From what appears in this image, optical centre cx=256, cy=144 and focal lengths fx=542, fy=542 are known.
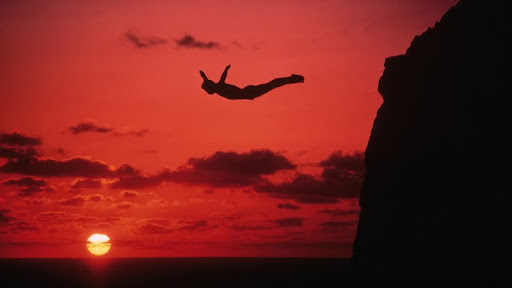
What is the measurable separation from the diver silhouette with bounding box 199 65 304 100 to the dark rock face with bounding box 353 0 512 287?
494cm

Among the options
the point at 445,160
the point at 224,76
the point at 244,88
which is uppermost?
the point at 224,76

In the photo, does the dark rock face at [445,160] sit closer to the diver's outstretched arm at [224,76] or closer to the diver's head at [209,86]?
the diver's outstretched arm at [224,76]

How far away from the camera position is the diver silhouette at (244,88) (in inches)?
658

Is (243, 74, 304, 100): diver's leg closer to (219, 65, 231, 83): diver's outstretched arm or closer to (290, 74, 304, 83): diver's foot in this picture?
(290, 74, 304, 83): diver's foot

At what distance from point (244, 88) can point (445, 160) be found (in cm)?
669

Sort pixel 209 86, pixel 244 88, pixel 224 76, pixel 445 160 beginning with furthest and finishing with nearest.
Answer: pixel 445 160 → pixel 244 88 → pixel 209 86 → pixel 224 76

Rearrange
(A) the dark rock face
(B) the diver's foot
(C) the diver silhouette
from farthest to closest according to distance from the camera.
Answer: (B) the diver's foot < (C) the diver silhouette < (A) the dark rock face

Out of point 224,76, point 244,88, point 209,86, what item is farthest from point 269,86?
point 209,86

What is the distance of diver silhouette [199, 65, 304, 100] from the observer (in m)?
16.7

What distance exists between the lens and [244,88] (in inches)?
665

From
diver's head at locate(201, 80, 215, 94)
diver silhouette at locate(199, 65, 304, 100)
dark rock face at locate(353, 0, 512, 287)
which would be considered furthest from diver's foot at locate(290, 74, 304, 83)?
dark rock face at locate(353, 0, 512, 287)

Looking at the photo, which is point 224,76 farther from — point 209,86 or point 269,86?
point 269,86

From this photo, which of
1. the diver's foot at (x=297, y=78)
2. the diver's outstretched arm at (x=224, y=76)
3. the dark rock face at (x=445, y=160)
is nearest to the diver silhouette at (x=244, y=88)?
the diver's foot at (x=297, y=78)

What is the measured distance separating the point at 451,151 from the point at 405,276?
4.24m
